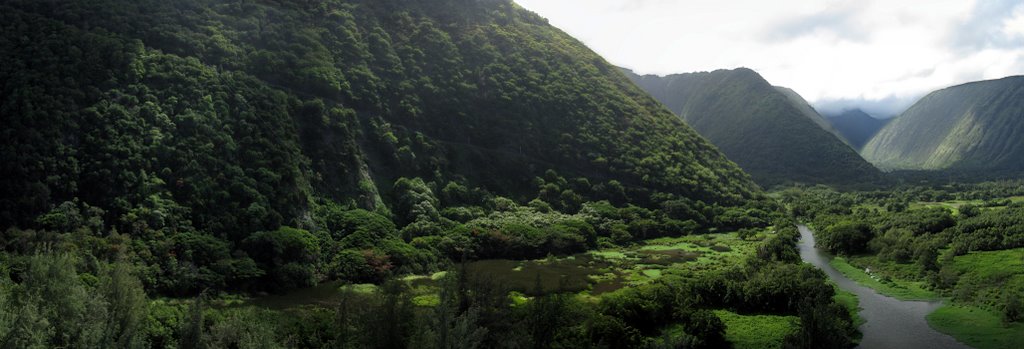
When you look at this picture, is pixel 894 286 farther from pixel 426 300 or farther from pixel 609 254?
pixel 426 300

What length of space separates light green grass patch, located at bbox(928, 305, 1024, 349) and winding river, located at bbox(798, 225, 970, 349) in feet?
3.20

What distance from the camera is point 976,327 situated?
190 feet

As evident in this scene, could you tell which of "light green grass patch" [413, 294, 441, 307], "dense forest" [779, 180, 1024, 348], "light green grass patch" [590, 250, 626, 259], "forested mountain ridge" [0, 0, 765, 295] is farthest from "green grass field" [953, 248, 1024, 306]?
"light green grass patch" [413, 294, 441, 307]

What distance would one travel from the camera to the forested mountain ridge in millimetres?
69688

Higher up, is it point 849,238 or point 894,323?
point 849,238

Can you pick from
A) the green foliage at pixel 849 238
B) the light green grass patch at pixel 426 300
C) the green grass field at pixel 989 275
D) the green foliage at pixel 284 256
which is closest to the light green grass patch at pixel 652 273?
the light green grass patch at pixel 426 300

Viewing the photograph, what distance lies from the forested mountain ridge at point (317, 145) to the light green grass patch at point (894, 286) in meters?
38.7

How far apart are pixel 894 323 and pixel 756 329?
1589 cm

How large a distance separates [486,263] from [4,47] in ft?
241

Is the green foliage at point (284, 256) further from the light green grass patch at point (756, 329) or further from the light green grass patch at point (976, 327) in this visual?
the light green grass patch at point (976, 327)

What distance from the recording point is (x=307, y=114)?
10519 centimetres

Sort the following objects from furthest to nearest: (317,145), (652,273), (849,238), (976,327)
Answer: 1. (317,145)
2. (849,238)
3. (652,273)
4. (976,327)

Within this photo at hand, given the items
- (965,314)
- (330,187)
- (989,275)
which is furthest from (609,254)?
(989,275)

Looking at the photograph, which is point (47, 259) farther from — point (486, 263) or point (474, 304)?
point (486, 263)
